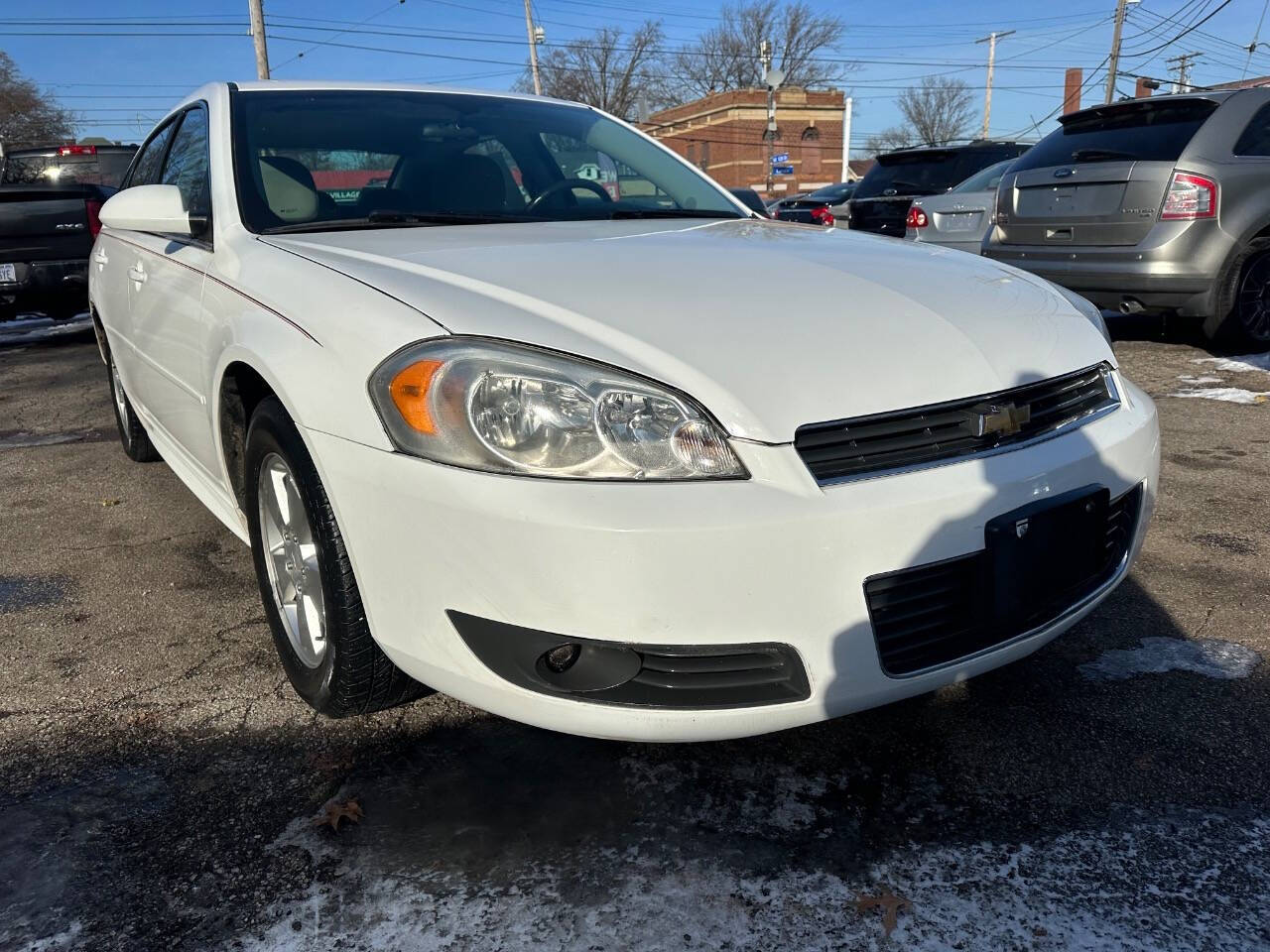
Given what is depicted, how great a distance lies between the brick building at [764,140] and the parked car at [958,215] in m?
43.1

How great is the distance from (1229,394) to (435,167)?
178 inches

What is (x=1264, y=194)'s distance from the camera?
577cm

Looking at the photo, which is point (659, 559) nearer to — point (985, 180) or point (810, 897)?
point (810, 897)

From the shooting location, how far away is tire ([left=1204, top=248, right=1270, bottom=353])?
588 cm

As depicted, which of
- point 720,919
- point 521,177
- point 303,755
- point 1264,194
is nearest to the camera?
point 720,919

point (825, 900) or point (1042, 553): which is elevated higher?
point (1042, 553)

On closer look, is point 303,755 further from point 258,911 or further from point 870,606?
point 870,606

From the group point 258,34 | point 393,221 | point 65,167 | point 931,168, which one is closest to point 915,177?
point 931,168

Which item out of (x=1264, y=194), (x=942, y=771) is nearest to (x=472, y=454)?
(x=942, y=771)

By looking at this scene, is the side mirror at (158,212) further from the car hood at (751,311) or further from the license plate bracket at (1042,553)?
the license plate bracket at (1042,553)

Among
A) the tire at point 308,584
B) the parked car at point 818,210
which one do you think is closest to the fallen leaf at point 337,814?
the tire at point 308,584

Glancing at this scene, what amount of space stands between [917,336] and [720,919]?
1134 mm

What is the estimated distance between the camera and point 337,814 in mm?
1914

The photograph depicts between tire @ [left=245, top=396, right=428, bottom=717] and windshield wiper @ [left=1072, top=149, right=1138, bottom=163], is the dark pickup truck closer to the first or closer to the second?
tire @ [left=245, top=396, right=428, bottom=717]
